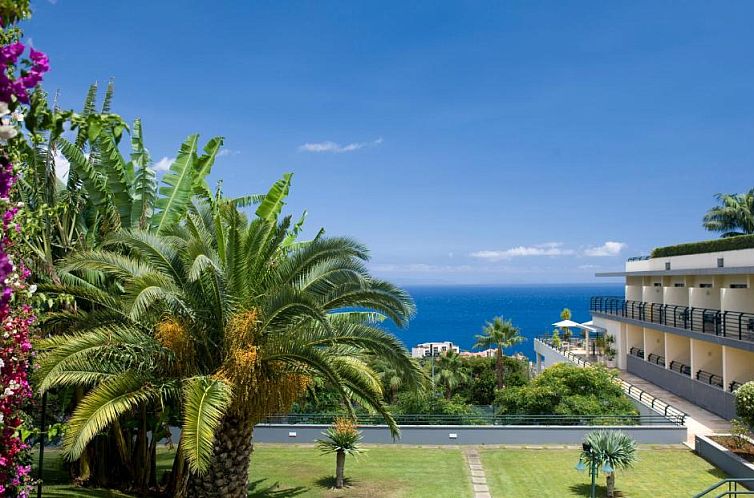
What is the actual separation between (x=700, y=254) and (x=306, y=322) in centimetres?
2277

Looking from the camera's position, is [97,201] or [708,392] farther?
[708,392]

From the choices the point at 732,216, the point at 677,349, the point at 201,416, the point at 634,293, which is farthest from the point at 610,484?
the point at 732,216

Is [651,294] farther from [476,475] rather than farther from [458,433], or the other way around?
[476,475]

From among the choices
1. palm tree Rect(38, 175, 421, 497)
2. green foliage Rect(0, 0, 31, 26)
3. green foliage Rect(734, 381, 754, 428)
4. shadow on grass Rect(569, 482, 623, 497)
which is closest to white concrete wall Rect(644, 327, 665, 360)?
green foliage Rect(734, 381, 754, 428)

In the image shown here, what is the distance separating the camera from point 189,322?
1093 centimetres

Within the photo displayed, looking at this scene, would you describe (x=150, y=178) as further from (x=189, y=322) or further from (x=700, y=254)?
(x=700, y=254)

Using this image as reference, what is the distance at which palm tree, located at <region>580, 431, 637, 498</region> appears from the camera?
14625 millimetres

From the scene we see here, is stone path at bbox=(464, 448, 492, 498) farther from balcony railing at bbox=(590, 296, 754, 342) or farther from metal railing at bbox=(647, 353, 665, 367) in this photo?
metal railing at bbox=(647, 353, 665, 367)

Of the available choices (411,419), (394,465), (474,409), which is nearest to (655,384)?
(474,409)

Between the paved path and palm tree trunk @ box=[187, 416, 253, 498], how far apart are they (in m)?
15.3

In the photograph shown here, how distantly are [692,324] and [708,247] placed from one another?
3658mm

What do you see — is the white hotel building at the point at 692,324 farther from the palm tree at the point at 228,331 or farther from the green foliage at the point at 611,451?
the palm tree at the point at 228,331

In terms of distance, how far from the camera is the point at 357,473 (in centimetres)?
1747

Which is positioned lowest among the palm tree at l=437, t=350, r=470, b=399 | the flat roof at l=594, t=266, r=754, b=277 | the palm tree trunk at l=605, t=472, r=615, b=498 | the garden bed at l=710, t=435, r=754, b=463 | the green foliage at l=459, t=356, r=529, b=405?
the green foliage at l=459, t=356, r=529, b=405
